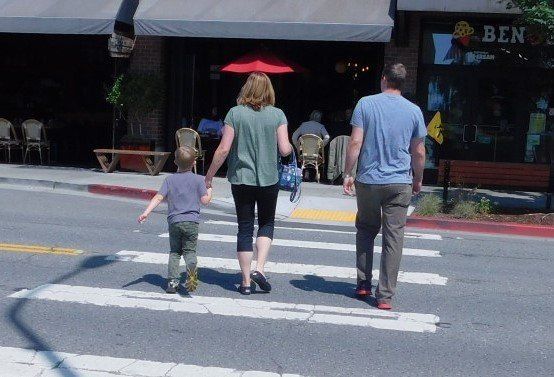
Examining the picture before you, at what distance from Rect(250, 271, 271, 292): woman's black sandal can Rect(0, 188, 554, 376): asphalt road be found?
69mm

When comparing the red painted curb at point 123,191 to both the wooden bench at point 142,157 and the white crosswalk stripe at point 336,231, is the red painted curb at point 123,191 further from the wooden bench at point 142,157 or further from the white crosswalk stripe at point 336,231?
the white crosswalk stripe at point 336,231

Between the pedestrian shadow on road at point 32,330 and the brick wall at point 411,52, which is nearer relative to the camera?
the pedestrian shadow on road at point 32,330

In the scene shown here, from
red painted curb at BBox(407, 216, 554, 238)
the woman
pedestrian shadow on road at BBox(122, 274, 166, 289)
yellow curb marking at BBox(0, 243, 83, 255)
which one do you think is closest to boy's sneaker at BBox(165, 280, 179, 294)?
A: pedestrian shadow on road at BBox(122, 274, 166, 289)

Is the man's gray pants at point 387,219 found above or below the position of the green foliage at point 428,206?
above

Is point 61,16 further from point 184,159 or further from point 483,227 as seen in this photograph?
point 184,159

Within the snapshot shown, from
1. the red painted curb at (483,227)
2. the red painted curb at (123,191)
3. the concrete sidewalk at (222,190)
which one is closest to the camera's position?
the red painted curb at (483,227)

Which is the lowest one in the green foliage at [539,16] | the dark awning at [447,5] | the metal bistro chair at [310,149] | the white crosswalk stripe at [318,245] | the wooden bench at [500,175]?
the white crosswalk stripe at [318,245]

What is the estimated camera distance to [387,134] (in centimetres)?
642

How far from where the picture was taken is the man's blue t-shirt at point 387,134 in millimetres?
6432

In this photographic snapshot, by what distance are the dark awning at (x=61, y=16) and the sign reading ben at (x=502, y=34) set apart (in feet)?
23.6

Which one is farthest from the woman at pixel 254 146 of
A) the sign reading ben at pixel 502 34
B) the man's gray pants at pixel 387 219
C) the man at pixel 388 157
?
the sign reading ben at pixel 502 34

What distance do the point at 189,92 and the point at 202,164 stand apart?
1742 millimetres

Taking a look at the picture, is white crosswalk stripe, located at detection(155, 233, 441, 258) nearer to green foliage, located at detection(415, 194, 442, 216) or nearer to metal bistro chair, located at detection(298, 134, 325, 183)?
green foliage, located at detection(415, 194, 442, 216)

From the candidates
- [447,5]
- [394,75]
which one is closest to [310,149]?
[447,5]
